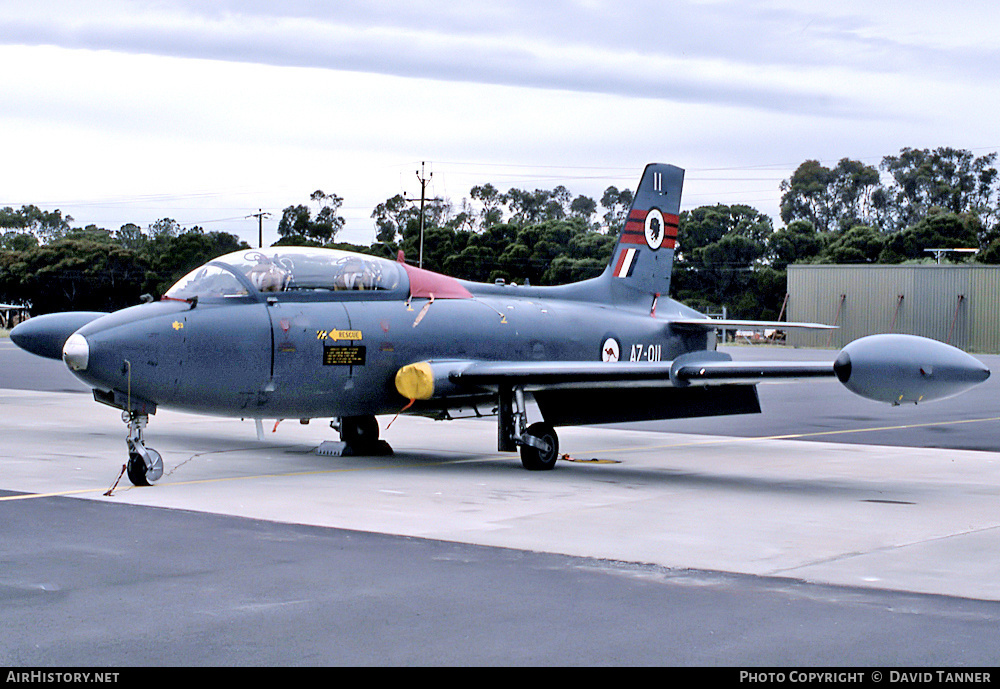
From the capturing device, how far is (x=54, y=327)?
1532 cm

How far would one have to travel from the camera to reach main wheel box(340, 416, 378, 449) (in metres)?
15.0

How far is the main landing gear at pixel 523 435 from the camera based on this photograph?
13.5m

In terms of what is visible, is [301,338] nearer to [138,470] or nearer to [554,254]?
[138,470]

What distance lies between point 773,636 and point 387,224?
107 metres

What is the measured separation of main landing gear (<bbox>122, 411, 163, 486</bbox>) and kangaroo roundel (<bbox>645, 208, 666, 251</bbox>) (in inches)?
361

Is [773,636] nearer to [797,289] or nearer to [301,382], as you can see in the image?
[301,382]

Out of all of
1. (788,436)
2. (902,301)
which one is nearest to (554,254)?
(902,301)

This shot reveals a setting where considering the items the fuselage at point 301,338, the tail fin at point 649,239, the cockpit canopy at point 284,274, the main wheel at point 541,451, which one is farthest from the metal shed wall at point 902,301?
the cockpit canopy at point 284,274

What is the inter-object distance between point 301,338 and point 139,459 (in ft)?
7.35

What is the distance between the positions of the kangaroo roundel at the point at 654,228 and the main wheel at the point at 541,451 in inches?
214

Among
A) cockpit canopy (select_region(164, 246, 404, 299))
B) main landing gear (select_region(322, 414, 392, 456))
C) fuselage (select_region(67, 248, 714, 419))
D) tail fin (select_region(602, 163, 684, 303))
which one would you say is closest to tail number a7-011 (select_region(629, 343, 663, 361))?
tail fin (select_region(602, 163, 684, 303))

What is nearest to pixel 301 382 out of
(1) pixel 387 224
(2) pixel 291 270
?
(2) pixel 291 270

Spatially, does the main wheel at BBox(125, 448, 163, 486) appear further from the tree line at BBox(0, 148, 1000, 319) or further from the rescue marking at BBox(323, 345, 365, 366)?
the tree line at BBox(0, 148, 1000, 319)

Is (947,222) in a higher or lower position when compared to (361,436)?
higher
